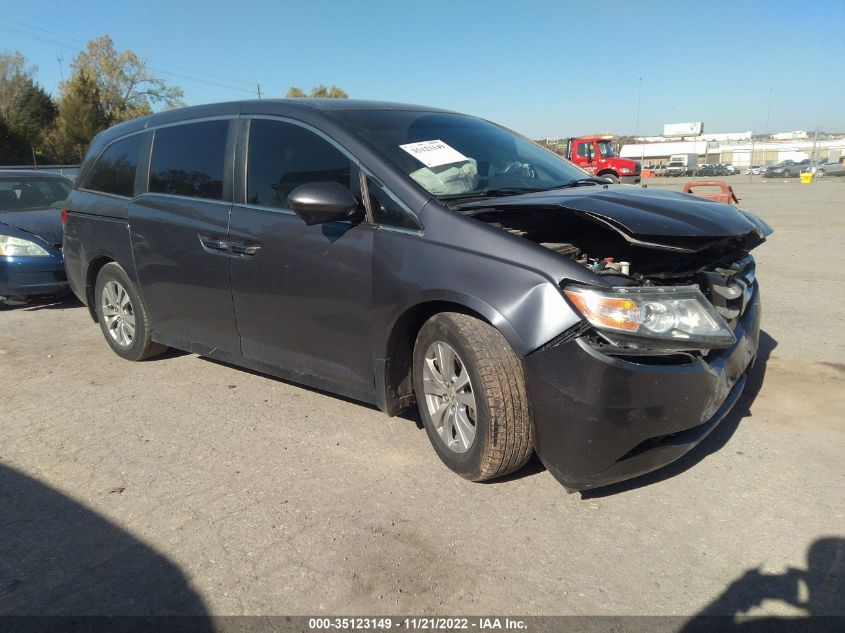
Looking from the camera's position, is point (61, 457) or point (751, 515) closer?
point (751, 515)

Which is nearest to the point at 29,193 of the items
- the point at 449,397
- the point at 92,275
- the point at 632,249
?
the point at 92,275

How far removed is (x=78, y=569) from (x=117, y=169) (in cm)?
339

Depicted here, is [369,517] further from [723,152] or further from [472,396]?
[723,152]

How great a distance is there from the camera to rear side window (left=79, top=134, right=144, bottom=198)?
4871 millimetres

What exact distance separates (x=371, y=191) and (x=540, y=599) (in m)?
2.01

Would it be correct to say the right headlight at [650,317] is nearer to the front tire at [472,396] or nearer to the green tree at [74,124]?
the front tire at [472,396]

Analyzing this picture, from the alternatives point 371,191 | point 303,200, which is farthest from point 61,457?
point 371,191

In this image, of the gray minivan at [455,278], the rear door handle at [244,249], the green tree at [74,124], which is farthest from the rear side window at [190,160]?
the green tree at [74,124]

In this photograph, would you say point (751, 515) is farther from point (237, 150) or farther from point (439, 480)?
point (237, 150)

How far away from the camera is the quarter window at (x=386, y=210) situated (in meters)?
3.16

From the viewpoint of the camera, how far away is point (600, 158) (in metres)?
27.2

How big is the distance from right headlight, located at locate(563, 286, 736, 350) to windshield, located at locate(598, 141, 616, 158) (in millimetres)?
26295

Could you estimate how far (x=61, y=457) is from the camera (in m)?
3.60

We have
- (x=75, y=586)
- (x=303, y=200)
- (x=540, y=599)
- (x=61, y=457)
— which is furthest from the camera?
(x=61, y=457)
